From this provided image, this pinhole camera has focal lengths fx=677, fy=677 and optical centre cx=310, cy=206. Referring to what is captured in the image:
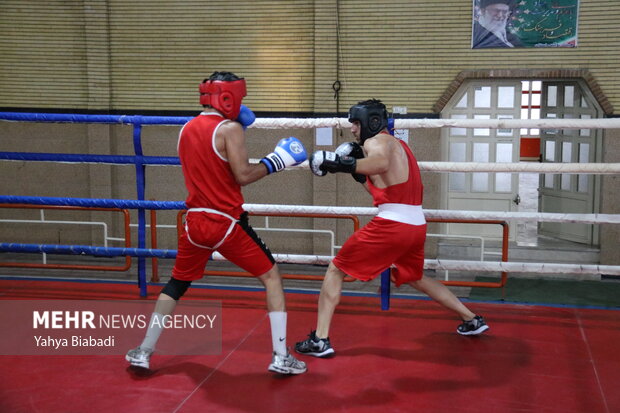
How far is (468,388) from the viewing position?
2.94 metres

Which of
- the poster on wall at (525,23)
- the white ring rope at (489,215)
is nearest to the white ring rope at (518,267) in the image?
the white ring rope at (489,215)

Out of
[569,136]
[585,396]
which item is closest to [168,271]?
[569,136]

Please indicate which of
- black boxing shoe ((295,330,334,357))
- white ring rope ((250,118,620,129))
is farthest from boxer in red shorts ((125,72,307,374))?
white ring rope ((250,118,620,129))

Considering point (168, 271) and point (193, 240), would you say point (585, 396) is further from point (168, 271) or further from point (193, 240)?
point (168, 271)

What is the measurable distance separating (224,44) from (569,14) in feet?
14.4

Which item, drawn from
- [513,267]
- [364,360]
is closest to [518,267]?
[513,267]

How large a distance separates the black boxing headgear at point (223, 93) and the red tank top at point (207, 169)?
53 millimetres

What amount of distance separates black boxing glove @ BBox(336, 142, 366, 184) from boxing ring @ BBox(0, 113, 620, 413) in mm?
417

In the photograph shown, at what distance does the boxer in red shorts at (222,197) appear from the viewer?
292 cm

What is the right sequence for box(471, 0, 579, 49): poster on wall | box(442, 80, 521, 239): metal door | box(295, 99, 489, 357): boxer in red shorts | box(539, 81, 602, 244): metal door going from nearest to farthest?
box(295, 99, 489, 357): boxer in red shorts, box(471, 0, 579, 49): poster on wall, box(539, 81, 602, 244): metal door, box(442, 80, 521, 239): metal door

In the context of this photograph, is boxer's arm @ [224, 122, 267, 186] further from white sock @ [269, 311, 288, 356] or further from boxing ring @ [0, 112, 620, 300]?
white sock @ [269, 311, 288, 356]

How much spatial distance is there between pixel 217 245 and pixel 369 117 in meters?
0.92

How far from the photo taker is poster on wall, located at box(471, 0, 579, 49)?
8.16m

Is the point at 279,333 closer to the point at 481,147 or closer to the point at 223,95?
the point at 223,95
